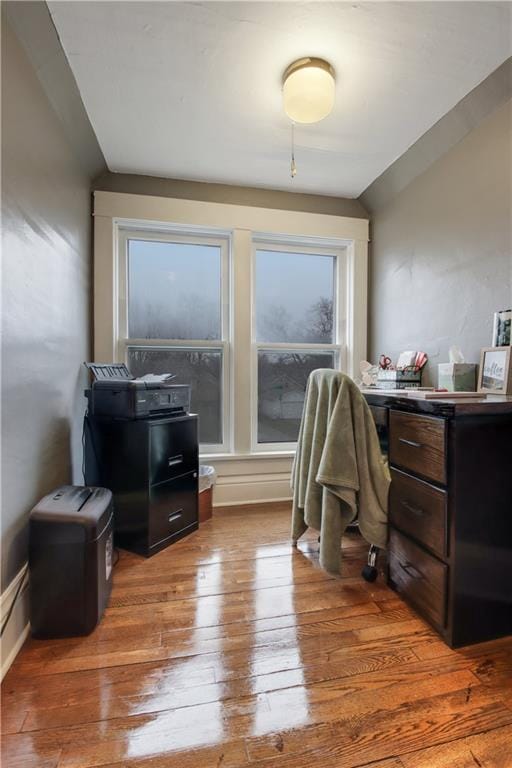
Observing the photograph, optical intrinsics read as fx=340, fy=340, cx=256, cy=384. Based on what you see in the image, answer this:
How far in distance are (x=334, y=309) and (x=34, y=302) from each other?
2.05 metres

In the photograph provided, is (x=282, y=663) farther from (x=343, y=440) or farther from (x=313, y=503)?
(x=343, y=440)

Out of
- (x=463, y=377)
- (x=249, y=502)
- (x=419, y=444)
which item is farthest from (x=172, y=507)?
(x=463, y=377)

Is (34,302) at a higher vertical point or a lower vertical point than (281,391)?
higher

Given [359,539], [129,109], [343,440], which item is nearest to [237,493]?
[359,539]

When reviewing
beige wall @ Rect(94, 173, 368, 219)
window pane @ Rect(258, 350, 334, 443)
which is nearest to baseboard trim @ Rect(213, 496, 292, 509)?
window pane @ Rect(258, 350, 334, 443)

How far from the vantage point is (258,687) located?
1.02 meters

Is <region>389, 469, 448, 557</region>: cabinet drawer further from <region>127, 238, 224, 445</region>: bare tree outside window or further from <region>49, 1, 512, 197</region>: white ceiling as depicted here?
<region>49, 1, 512, 197</region>: white ceiling

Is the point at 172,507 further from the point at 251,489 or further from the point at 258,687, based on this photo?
the point at 258,687

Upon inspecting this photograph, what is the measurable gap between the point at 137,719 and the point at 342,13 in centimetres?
237

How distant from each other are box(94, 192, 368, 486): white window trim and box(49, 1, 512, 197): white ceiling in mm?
289

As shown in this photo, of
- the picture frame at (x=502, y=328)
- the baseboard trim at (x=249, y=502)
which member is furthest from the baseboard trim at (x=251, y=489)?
the picture frame at (x=502, y=328)

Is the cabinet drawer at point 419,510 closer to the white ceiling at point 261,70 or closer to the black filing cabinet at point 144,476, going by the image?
the black filing cabinet at point 144,476

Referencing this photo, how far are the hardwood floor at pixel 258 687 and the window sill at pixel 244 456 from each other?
0.95m

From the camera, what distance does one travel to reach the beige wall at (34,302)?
3.81ft
